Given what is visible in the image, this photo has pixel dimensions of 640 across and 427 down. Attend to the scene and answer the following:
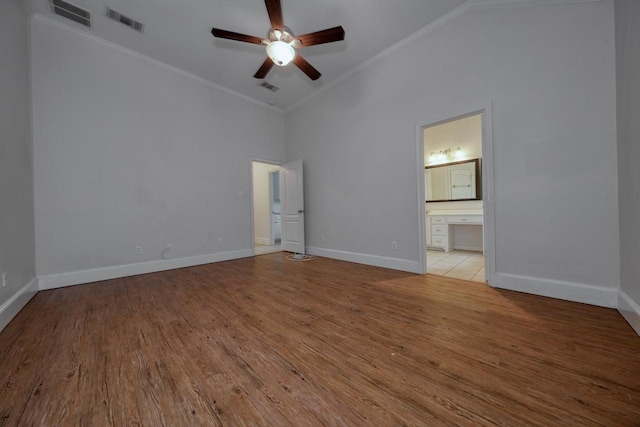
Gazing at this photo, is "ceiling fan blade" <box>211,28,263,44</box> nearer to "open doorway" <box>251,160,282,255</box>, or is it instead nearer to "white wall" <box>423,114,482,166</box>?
"white wall" <box>423,114,482,166</box>

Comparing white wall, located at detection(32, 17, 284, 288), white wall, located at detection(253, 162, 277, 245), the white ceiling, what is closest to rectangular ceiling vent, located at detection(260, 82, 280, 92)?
the white ceiling

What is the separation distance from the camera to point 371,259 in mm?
3793

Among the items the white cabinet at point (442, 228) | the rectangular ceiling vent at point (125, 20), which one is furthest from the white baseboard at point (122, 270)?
the white cabinet at point (442, 228)

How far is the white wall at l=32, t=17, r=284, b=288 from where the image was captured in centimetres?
290

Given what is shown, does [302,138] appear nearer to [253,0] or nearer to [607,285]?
[253,0]

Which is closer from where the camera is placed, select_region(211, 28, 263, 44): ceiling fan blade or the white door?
select_region(211, 28, 263, 44): ceiling fan blade

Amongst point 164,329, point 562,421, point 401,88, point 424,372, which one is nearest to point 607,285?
point 562,421

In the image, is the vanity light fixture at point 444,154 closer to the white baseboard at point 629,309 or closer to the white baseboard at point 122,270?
the white baseboard at point 629,309

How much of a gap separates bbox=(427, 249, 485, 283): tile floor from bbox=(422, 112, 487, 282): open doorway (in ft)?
0.06

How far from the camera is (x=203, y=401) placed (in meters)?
1.11

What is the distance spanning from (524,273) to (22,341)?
173 inches

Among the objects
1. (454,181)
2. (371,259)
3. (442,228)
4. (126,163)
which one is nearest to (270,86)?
(126,163)

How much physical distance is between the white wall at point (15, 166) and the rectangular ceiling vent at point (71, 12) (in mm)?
288

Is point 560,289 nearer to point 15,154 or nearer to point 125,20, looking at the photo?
point 15,154
